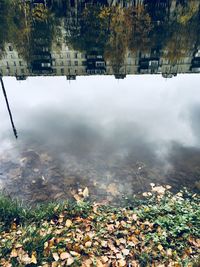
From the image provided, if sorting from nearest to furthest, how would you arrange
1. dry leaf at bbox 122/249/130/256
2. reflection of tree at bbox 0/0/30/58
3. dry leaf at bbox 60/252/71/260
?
dry leaf at bbox 60/252/71/260
dry leaf at bbox 122/249/130/256
reflection of tree at bbox 0/0/30/58

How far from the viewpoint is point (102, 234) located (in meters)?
7.36

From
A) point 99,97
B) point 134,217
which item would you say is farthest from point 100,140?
point 134,217

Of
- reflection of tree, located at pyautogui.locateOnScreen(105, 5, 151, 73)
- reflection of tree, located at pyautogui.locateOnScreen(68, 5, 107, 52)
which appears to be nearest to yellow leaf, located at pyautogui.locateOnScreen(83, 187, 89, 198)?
reflection of tree, located at pyautogui.locateOnScreen(105, 5, 151, 73)

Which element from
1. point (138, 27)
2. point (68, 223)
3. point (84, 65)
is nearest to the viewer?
point (68, 223)

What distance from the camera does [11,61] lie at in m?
24.9

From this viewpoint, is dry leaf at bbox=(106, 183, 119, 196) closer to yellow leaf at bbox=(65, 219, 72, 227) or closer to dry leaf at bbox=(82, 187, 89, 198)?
dry leaf at bbox=(82, 187, 89, 198)

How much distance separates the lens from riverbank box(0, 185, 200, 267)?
6.48 meters

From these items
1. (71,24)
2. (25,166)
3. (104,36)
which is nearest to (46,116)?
(25,166)

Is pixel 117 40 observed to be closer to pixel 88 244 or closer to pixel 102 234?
pixel 102 234

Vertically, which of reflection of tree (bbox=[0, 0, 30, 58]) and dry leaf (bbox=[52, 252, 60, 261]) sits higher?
reflection of tree (bbox=[0, 0, 30, 58])

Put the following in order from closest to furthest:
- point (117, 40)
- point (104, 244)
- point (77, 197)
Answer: point (104, 244) → point (77, 197) → point (117, 40)

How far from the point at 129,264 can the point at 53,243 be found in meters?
2.21

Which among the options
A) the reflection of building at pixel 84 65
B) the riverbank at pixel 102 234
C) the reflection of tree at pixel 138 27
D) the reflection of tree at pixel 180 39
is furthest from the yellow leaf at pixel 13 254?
the reflection of tree at pixel 138 27

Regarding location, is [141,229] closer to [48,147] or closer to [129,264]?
[129,264]
